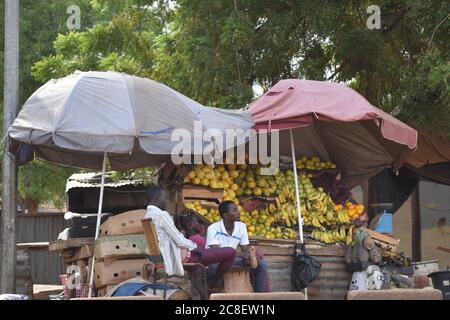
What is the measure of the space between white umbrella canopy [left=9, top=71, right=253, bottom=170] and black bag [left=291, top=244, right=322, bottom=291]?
1722 millimetres

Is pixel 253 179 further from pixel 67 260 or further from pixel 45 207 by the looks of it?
pixel 45 207

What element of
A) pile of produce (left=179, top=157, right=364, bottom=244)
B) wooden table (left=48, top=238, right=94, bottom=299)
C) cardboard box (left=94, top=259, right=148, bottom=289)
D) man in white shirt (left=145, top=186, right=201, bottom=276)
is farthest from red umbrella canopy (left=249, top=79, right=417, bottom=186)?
wooden table (left=48, top=238, right=94, bottom=299)

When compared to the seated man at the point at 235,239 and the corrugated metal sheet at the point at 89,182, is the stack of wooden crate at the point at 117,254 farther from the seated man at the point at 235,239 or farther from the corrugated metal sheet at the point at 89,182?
the corrugated metal sheet at the point at 89,182

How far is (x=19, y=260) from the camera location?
12828mm

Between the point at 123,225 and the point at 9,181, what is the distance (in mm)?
1776

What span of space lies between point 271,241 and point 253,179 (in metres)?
1.03

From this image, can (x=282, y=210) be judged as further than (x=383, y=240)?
No

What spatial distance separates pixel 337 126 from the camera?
11.8 metres

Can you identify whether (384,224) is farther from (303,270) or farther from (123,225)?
(123,225)

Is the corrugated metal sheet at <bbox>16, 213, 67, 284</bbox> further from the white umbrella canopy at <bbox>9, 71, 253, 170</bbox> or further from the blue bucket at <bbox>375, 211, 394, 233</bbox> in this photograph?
the blue bucket at <bbox>375, 211, 394, 233</bbox>

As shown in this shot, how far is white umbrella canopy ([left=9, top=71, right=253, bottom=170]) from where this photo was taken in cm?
Answer: 938

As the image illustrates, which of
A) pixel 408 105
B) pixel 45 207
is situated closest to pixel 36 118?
pixel 408 105

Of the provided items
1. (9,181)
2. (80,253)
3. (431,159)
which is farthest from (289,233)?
(431,159)

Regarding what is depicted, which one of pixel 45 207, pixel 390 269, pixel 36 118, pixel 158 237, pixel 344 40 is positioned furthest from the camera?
pixel 45 207
